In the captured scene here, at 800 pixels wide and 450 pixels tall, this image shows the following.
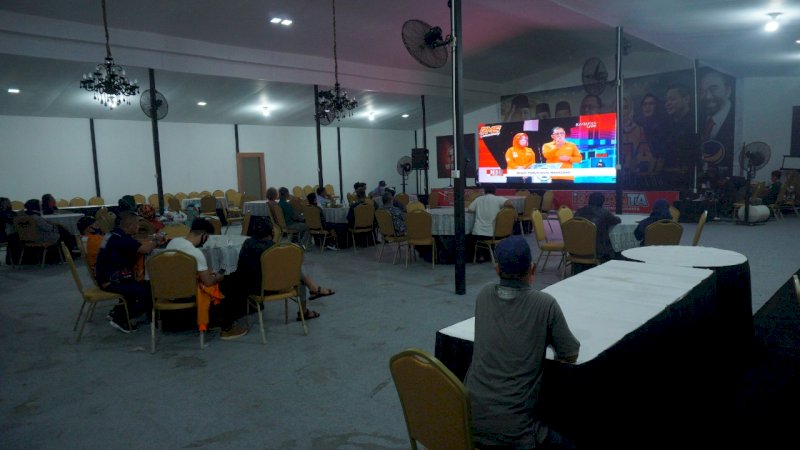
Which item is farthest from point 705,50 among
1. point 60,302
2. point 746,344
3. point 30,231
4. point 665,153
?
point 30,231

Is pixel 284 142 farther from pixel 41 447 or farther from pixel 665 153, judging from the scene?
pixel 41 447

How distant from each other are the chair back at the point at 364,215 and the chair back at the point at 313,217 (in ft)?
2.41

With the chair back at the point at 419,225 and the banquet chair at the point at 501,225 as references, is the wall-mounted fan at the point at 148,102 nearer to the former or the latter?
the chair back at the point at 419,225

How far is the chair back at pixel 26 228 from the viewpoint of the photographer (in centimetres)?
766

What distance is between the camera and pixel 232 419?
287 cm

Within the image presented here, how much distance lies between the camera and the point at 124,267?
4.55 m

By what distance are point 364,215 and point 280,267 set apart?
174 inches

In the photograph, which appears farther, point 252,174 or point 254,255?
point 252,174

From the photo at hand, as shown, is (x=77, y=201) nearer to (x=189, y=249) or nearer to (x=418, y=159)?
(x=418, y=159)

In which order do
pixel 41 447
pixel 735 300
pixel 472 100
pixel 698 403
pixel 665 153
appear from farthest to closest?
pixel 472 100 < pixel 665 153 < pixel 735 300 < pixel 698 403 < pixel 41 447

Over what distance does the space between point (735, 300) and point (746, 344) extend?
1.61 feet

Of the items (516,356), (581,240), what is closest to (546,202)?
(581,240)

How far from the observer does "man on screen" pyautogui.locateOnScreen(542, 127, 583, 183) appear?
10836mm

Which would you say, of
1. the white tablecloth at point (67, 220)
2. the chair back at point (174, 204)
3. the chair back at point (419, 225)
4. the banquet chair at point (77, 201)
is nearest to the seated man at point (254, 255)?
the chair back at point (419, 225)
